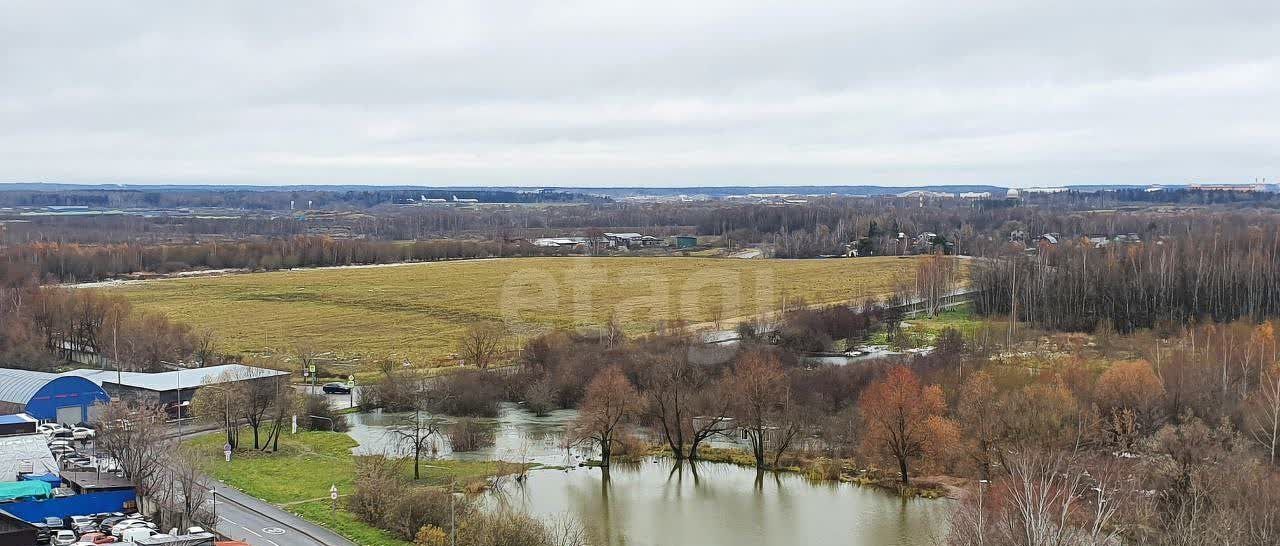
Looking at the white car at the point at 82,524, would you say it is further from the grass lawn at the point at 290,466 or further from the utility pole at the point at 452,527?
the utility pole at the point at 452,527

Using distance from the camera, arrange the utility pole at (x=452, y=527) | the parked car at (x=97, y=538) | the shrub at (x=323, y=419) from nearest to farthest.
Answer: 1. the parked car at (x=97, y=538)
2. the utility pole at (x=452, y=527)
3. the shrub at (x=323, y=419)

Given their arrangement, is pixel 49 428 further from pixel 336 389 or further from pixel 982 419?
pixel 982 419

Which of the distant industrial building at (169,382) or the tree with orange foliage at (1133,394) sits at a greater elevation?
the tree with orange foliage at (1133,394)

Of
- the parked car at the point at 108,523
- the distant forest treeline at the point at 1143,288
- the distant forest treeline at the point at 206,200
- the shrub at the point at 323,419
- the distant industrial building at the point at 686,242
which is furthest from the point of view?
the distant forest treeline at the point at 206,200

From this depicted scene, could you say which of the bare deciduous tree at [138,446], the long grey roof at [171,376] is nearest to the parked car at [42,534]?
the bare deciduous tree at [138,446]

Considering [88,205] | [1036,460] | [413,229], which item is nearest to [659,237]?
[413,229]

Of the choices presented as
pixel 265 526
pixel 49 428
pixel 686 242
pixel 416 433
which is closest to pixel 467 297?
pixel 49 428
